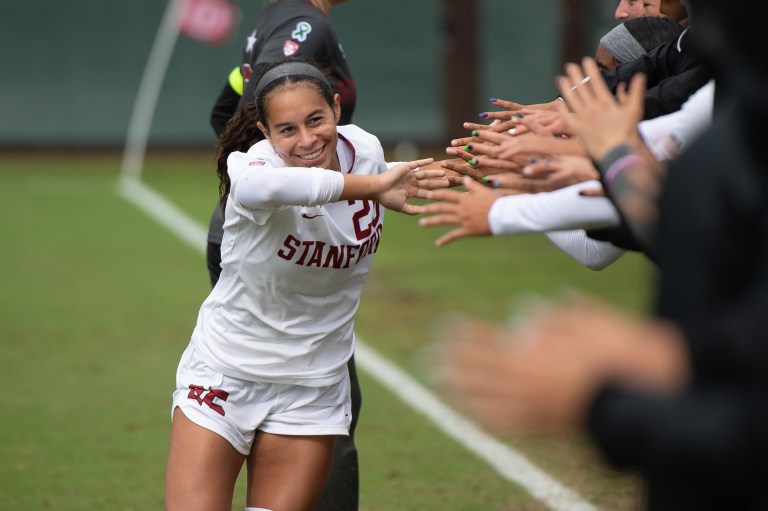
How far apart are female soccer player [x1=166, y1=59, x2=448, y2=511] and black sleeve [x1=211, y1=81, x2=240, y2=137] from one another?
1304 mm

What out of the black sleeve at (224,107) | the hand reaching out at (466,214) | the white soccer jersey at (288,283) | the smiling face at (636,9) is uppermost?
the smiling face at (636,9)

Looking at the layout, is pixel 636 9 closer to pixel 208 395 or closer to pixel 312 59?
pixel 312 59

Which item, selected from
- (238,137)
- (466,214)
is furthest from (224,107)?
(466,214)

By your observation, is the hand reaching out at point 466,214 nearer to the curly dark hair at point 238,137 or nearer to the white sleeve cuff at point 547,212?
the white sleeve cuff at point 547,212

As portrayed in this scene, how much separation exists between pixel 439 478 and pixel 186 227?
8632 mm

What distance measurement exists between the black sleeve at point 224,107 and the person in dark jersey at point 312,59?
0.15m

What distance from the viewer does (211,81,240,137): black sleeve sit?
5.47 meters

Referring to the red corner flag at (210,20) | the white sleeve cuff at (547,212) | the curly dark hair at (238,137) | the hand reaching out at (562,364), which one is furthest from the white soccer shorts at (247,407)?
the red corner flag at (210,20)

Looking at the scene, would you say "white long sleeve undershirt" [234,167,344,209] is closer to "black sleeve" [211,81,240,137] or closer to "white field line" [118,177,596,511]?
"black sleeve" [211,81,240,137]

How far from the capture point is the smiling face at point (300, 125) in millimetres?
3990

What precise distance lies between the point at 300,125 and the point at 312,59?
85 centimetres

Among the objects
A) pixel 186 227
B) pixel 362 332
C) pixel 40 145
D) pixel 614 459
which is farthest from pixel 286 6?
pixel 40 145

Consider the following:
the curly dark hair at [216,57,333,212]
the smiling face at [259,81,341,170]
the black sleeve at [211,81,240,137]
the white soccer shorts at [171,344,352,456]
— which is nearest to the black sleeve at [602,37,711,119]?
the smiling face at [259,81,341,170]

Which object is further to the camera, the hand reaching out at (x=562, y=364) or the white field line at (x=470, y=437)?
the white field line at (x=470, y=437)
